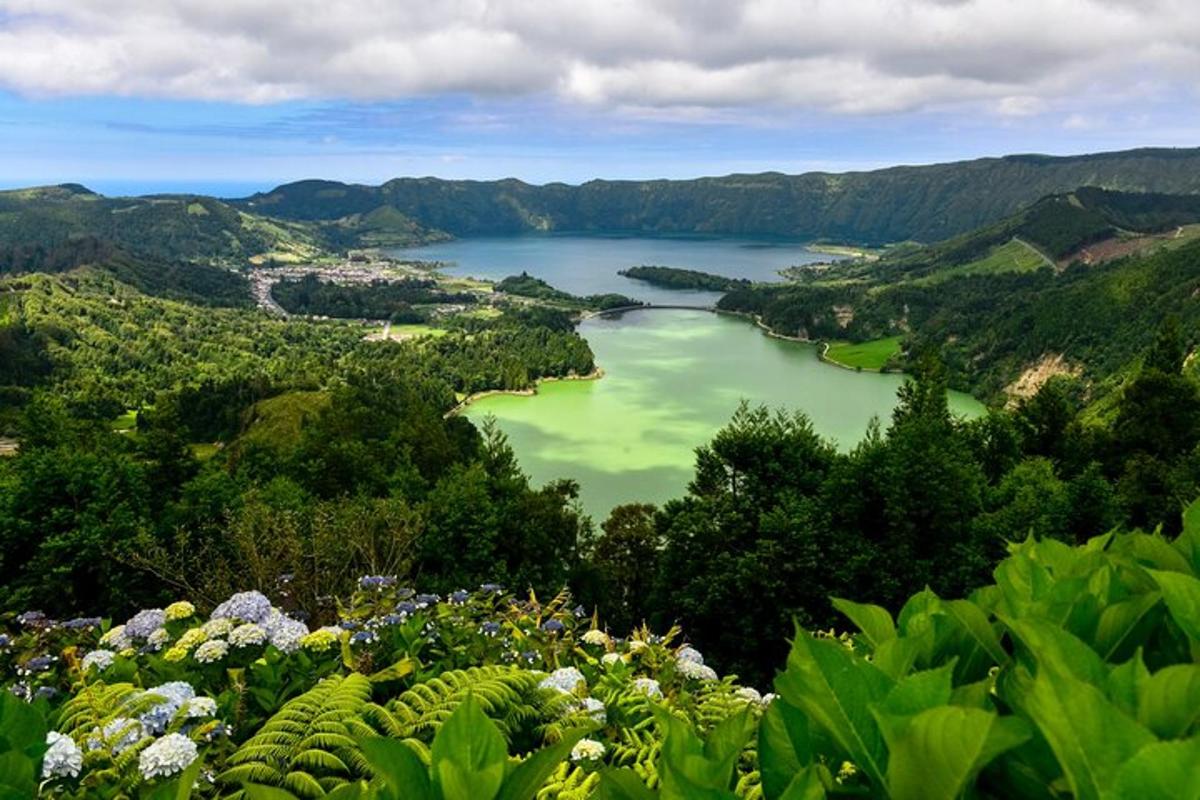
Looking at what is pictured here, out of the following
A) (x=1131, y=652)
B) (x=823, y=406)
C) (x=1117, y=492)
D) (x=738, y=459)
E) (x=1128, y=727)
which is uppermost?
(x=1128, y=727)

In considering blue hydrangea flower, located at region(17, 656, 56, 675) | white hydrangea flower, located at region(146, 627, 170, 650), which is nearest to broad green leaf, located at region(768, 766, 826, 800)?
white hydrangea flower, located at region(146, 627, 170, 650)

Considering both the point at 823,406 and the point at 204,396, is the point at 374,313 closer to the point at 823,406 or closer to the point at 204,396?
the point at 204,396

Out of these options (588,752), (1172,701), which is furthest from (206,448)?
(1172,701)

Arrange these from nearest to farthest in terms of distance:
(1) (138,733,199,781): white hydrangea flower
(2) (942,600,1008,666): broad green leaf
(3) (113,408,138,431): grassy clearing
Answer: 1. (2) (942,600,1008,666): broad green leaf
2. (1) (138,733,199,781): white hydrangea flower
3. (3) (113,408,138,431): grassy clearing

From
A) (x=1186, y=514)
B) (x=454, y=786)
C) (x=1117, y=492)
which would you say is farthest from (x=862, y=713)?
(x=1117, y=492)

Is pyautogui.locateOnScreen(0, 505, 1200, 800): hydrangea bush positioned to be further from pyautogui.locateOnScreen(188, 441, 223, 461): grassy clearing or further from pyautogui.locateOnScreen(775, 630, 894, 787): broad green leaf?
pyautogui.locateOnScreen(188, 441, 223, 461): grassy clearing

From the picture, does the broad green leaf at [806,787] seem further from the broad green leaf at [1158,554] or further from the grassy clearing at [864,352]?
the grassy clearing at [864,352]
